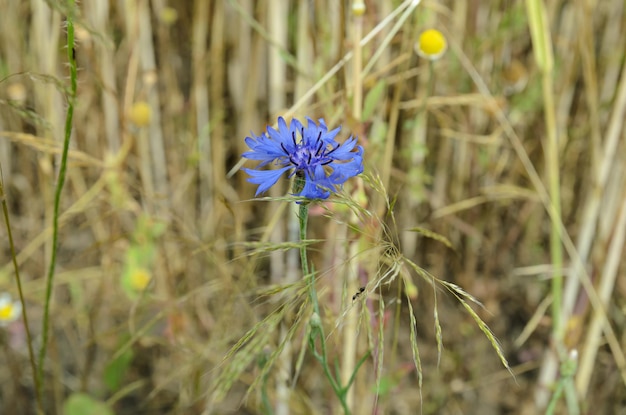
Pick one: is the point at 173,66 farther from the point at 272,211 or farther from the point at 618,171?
the point at 618,171

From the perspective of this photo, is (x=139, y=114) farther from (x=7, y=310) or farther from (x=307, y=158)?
(x=307, y=158)

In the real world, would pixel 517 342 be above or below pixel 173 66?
below

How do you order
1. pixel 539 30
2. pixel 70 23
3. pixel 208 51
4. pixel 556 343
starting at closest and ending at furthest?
pixel 70 23 < pixel 539 30 < pixel 556 343 < pixel 208 51

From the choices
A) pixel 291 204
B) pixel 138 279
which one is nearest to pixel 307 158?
pixel 291 204

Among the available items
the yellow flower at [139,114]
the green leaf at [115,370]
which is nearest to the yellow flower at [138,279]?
the green leaf at [115,370]

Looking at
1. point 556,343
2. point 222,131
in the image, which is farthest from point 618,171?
point 222,131

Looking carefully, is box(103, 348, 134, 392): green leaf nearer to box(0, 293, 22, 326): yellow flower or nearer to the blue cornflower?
box(0, 293, 22, 326): yellow flower

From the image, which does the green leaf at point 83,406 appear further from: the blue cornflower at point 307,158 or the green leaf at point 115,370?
the blue cornflower at point 307,158
